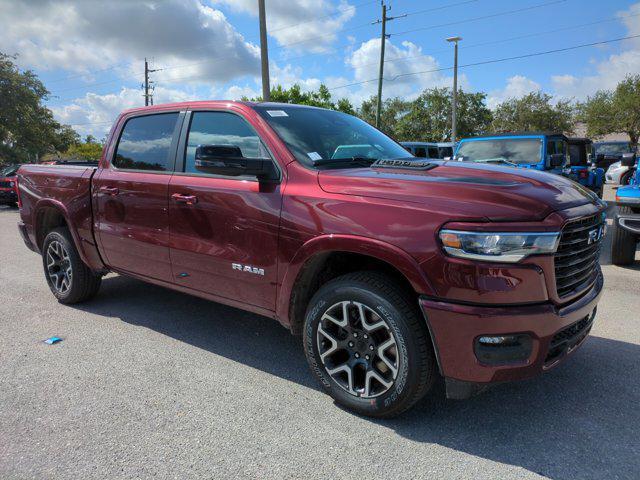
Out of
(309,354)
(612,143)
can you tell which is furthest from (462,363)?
(612,143)

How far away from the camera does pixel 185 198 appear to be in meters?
3.55

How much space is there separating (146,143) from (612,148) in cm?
2879

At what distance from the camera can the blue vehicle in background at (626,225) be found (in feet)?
19.9

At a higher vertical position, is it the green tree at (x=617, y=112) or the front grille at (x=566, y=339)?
the green tree at (x=617, y=112)

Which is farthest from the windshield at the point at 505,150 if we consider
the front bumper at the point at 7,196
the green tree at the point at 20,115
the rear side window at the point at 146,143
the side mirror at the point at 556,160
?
the green tree at the point at 20,115

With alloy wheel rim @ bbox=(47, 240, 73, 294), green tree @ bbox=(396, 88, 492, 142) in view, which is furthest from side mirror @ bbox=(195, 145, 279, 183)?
green tree @ bbox=(396, 88, 492, 142)

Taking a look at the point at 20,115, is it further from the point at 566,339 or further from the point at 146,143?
the point at 566,339

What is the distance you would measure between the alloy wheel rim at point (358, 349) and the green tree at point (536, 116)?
50595 millimetres

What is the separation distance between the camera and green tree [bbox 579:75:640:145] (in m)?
42.2

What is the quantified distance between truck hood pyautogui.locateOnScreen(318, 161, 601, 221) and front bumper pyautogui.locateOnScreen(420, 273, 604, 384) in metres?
0.45

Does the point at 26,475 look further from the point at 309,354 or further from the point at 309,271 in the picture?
the point at 309,271

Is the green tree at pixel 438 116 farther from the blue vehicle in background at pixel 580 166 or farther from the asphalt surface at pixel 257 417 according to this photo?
the asphalt surface at pixel 257 417

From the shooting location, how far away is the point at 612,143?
2677 cm

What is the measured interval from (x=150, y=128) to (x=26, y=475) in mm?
2783
